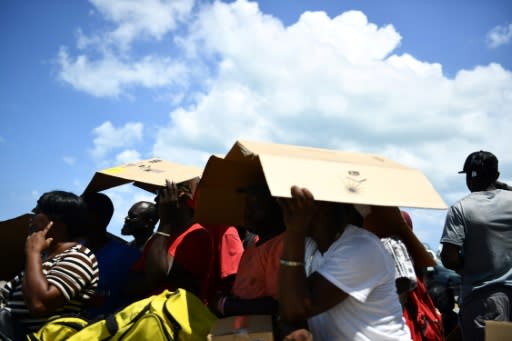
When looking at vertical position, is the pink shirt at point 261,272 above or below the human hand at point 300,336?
above

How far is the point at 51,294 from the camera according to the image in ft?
8.89

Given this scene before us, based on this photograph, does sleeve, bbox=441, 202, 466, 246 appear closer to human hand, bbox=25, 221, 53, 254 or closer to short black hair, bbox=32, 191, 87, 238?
short black hair, bbox=32, 191, 87, 238

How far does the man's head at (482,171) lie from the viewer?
4.00 m

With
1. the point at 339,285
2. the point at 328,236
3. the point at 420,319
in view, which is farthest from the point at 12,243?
the point at 420,319

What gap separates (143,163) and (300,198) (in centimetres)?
191

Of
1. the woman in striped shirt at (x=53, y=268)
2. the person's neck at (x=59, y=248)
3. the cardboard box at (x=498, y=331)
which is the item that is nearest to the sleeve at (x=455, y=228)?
the cardboard box at (x=498, y=331)

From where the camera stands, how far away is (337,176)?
209 centimetres

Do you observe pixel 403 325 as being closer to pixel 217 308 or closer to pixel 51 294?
pixel 217 308

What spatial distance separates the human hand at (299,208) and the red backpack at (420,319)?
1692 mm

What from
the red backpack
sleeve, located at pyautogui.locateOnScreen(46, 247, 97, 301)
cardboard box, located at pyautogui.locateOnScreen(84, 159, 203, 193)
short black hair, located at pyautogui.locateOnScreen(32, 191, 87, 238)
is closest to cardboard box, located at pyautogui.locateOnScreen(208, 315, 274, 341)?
sleeve, located at pyautogui.locateOnScreen(46, 247, 97, 301)

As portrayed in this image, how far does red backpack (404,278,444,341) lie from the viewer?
3.39 metres

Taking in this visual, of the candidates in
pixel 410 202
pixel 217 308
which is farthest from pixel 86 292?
pixel 410 202

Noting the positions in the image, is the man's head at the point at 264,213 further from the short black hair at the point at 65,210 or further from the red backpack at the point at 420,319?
the red backpack at the point at 420,319

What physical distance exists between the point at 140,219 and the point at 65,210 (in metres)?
1.36
